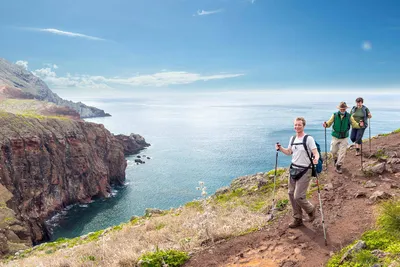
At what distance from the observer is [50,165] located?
76.8 metres

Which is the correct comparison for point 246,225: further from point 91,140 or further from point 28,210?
point 91,140

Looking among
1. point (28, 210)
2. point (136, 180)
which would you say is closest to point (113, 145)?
point (136, 180)

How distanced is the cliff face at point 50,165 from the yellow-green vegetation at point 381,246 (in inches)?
2245

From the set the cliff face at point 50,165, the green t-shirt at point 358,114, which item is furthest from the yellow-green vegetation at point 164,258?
the cliff face at point 50,165

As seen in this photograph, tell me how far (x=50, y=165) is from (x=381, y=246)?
277 ft

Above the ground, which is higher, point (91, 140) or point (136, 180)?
point (91, 140)

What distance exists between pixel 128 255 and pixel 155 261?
106 cm

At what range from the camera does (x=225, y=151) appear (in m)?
128

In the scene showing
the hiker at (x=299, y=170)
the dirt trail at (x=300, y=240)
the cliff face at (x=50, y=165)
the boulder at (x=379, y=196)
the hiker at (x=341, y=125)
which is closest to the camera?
the dirt trail at (x=300, y=240)

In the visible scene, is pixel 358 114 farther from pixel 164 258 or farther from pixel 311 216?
pixel 164 258

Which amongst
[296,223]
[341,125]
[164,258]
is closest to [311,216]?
[296,223]

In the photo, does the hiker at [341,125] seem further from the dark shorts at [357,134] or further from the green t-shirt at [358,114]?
the dark shorts at [357,134]

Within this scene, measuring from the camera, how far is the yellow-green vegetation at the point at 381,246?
5.76m

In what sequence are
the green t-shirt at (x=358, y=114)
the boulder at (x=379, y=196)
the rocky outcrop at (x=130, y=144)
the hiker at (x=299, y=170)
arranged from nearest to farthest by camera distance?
the hiker at (x=299, y=170), the boulder at (x=379, y=196), the green t-shirt at (x=358, y=114), the rocky outcrop at (x=130, y=144)
